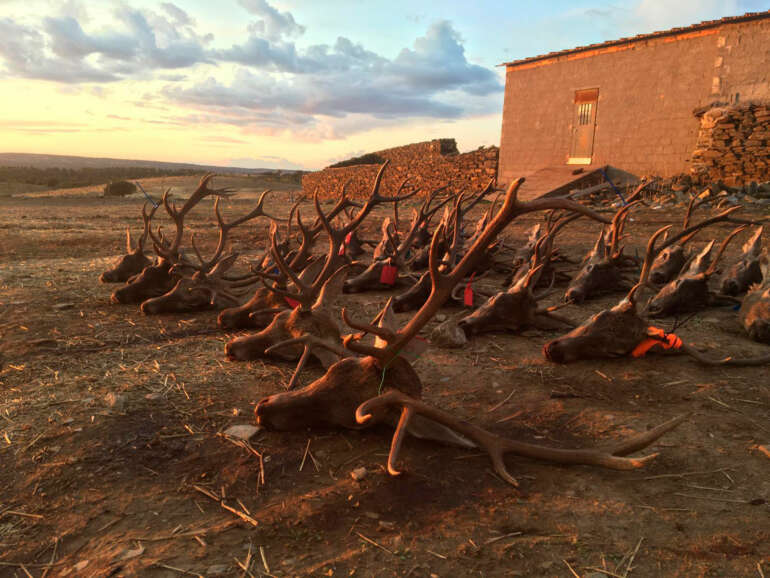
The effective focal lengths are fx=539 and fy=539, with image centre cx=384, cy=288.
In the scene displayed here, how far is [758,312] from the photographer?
409 cm

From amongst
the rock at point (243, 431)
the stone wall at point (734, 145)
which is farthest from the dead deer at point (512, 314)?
the stone wall at point (734, 145)

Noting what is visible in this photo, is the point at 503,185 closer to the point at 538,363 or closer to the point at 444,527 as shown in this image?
the point at 538,363

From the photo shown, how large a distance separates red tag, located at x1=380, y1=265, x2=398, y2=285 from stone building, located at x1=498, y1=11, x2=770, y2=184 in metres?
11.2

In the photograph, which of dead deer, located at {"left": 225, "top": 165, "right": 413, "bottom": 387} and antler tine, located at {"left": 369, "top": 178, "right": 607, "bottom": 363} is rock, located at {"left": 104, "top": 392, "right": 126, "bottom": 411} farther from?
antler tine, located at {"left": 369, "top": 178, "right": 607, "bottom": 363}

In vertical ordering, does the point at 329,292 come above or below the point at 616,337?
above

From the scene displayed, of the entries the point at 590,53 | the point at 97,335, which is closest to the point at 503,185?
the point at 590,53

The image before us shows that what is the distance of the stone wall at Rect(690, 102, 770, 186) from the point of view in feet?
41.8

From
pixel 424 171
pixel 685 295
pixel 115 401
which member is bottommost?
pixel 115 401

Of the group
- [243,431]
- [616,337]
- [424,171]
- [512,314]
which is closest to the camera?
[243,431]

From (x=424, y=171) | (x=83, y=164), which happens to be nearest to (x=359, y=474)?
(x=424, y=171)

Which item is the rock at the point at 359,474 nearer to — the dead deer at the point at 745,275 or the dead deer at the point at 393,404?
the dead deer at the point at 393,404

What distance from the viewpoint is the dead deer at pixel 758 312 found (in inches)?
157

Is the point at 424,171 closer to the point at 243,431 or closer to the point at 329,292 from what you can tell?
the point at 329,292

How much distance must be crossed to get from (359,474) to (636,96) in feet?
50.2
